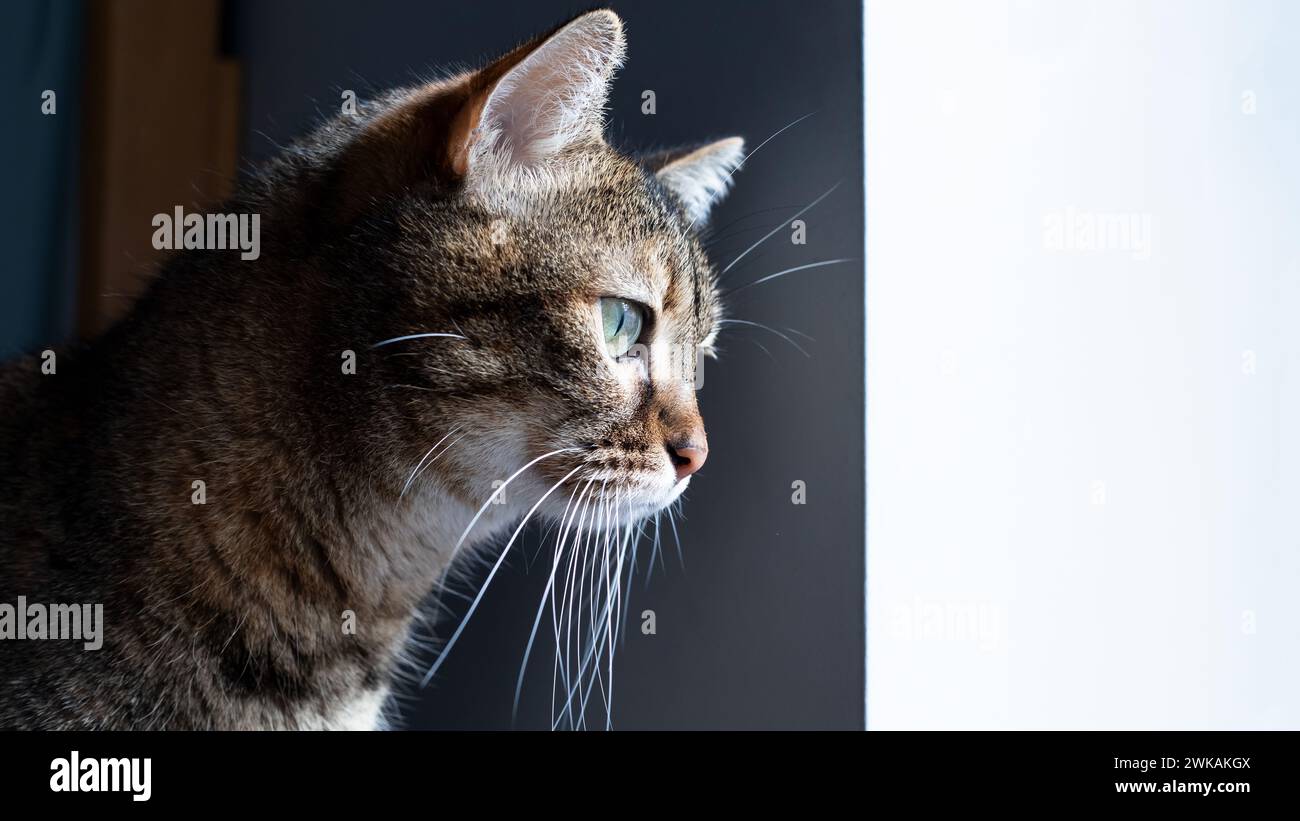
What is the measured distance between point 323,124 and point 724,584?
2.15 feet

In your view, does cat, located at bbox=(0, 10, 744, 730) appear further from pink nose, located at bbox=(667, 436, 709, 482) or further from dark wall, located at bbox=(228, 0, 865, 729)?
dark wall, located at bbox=(228, 0, 865, 729)

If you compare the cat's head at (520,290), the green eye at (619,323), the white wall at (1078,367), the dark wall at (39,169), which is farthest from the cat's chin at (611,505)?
the dark wall at (39,169)

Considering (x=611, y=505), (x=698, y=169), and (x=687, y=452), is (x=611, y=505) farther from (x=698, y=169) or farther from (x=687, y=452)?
(x=698, y=169)

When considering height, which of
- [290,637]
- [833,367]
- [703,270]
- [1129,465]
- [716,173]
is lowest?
[290,637]

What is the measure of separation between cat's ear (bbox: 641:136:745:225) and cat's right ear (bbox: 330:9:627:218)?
0.13 m

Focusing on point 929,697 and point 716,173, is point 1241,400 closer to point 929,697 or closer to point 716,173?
point 929,697

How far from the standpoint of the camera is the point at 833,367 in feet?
3.47

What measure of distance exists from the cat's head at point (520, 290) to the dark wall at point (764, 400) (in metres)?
0.17

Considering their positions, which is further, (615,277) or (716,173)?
(716,173)

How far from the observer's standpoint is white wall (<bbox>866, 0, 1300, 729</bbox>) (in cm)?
97

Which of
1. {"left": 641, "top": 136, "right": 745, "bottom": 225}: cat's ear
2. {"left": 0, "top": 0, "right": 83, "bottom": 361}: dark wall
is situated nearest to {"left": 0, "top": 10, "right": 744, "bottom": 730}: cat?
{"left": 641, "top": 136, "right": 745, "bottom": 225}: cat's ear

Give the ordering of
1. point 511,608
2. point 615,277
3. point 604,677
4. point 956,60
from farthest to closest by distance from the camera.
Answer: point 511,608, point 604,677, point 956,60, point 615,277

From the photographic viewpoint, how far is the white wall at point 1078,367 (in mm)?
969
